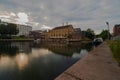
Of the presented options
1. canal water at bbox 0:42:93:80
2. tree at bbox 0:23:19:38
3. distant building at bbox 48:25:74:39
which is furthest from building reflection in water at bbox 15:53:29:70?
tree at bbox 0:23:19:38

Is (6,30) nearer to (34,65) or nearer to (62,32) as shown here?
(62,32)

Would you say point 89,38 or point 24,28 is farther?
point 24,28

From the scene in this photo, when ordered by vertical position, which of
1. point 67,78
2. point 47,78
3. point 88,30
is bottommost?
point 47,78

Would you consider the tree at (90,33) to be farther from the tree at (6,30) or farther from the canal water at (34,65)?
the canal water at (34,65)

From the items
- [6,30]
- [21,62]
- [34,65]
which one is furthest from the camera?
[6,30]

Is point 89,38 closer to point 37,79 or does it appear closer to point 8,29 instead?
point 8,29

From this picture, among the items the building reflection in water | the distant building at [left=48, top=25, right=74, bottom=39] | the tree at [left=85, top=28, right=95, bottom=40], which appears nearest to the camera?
the building reflection in water

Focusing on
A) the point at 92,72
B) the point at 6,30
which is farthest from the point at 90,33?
the point at 92,72

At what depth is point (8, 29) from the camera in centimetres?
9194

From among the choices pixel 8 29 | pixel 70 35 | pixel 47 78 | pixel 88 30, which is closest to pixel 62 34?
pixel 70 35

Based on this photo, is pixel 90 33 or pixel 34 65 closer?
pixel 34 65

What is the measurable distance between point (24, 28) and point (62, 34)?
111 meters

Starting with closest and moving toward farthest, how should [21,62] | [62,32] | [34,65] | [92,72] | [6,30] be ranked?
1. [92,72]
2. [34,65]
3. [21,62]
4. [6,30]
5. [62,32]

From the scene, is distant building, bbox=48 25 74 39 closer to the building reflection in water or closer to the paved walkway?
the building reflection in water
